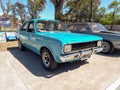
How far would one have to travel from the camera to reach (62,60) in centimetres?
380

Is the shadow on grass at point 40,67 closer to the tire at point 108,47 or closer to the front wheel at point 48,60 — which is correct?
the front wheel at point 48,60

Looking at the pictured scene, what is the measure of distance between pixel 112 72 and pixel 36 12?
114 ft

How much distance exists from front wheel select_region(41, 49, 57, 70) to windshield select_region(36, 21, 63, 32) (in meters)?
1.08

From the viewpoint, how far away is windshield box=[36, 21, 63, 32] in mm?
5330

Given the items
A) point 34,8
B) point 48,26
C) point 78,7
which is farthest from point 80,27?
point 34,8

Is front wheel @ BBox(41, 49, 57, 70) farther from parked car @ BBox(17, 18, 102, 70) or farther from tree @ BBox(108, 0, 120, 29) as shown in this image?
tree @ BBox(108, 0, 120, 29)

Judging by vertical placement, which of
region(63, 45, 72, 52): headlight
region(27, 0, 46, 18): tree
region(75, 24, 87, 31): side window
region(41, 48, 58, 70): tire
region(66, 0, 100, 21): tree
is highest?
region(27, 0, 46, 18): tree

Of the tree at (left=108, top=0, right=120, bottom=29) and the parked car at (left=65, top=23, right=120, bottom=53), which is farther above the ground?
the tree at (left=108, top=0, right=120, bottom=29)

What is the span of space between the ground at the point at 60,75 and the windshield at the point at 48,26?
4.28ft

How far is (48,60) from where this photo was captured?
14.6 ft

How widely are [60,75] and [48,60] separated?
644 millimetres

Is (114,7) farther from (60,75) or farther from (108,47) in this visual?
(60,75)

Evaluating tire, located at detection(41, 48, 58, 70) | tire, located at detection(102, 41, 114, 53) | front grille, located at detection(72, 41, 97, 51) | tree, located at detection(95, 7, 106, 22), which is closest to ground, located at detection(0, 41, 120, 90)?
tire, located at detection(41, 48, 58, 70)

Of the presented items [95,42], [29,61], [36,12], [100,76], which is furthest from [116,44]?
[36,12]
